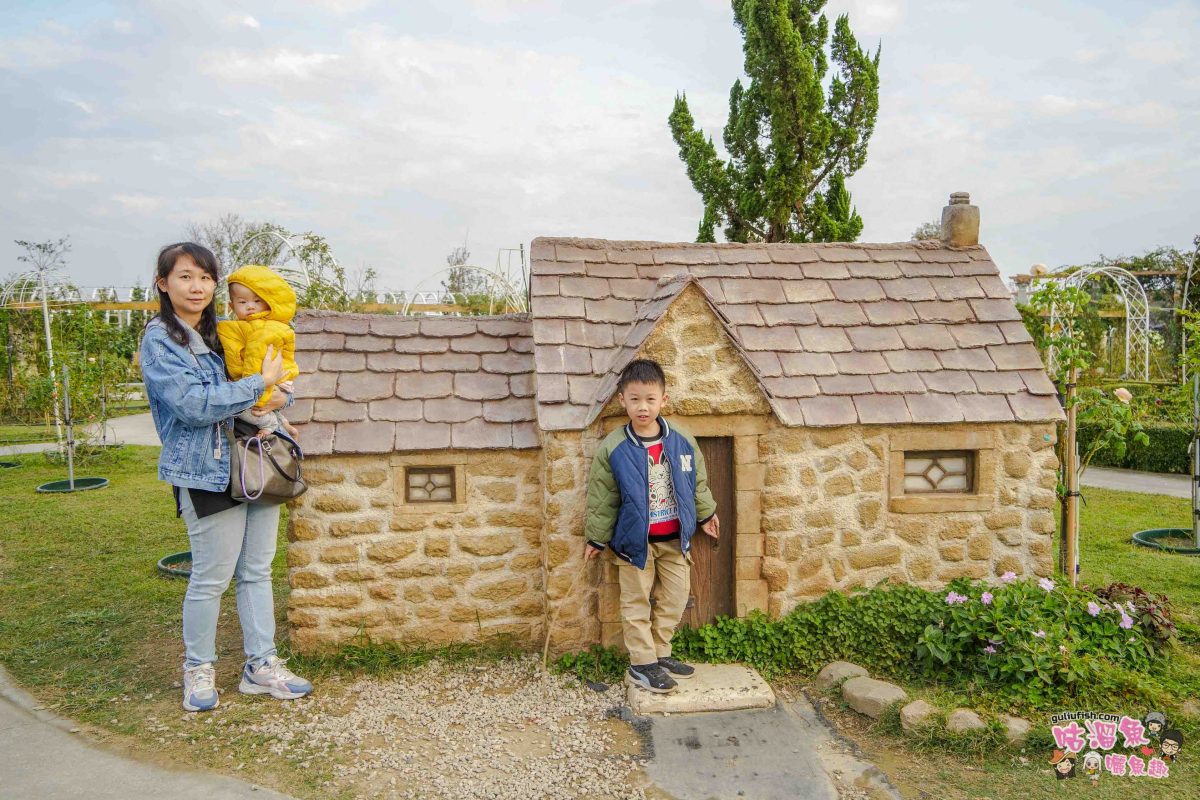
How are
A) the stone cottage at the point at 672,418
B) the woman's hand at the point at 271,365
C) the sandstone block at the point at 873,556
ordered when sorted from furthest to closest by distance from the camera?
the sandstone block at the point at 873,556
the stone cottage at the point at 672,418
the woman's hand at the point at 271,365

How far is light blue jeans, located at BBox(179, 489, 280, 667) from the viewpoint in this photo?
167 inches

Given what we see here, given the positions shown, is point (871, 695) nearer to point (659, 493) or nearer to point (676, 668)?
point (676, 668)

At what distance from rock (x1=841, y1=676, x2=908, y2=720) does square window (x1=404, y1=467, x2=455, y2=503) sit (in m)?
2.79

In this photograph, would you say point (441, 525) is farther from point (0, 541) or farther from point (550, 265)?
point (0, 541)

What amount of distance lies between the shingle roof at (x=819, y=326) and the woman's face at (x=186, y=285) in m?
2.03

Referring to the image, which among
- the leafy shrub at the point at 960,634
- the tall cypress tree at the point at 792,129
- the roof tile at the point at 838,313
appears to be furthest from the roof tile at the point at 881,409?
the tall cypress tree at the point at 792,129

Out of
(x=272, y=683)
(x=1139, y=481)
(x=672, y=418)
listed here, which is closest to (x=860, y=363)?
(x=672, y=418)

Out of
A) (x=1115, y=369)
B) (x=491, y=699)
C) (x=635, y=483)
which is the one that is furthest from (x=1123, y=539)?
(x=1115, y=369)

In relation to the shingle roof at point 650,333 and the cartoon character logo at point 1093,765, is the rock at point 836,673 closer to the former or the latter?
the cartoon character logo at point 1093,765

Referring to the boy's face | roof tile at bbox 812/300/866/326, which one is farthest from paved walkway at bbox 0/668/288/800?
roof tile at bbox 812/300/866/326

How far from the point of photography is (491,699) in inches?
183

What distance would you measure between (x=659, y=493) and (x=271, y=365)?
2362 mm

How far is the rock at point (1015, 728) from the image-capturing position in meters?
4.02

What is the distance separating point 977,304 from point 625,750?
4.29 m
